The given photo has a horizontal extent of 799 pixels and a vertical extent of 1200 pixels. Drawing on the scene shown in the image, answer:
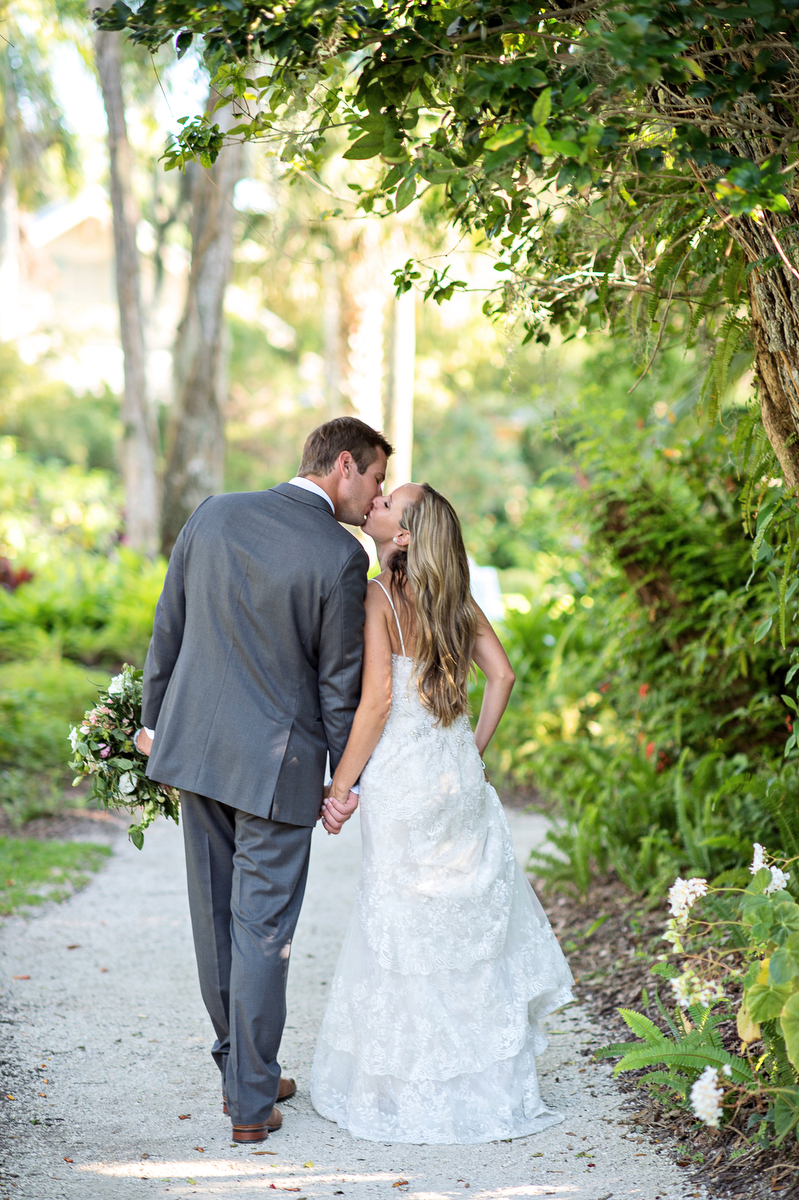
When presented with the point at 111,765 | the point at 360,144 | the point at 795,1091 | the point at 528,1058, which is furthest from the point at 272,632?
the point at 795,1091

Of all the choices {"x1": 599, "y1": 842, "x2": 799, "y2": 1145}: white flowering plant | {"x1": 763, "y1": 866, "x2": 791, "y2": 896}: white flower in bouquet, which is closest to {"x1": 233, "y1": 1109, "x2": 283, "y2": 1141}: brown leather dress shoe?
{"x1": 599, "y1": 842, "x2": 799, "y2": 1145}: white flowering plant

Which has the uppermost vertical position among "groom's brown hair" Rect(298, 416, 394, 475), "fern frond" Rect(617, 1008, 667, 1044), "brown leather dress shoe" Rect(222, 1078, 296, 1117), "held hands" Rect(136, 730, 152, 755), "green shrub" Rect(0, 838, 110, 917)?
"groom's brown hair" Rect(298, 416, 394, 475)

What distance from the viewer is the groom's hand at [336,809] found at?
10.3 ft

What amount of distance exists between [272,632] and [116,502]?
→ 16440 millimetres

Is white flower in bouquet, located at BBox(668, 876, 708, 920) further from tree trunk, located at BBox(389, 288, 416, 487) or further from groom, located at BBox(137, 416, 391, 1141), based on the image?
tree trunk, located at BBox(389, 288, 416, 487)

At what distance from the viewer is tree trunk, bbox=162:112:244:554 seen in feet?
31.2

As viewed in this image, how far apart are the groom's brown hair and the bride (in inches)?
6.8

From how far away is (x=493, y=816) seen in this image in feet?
10.7

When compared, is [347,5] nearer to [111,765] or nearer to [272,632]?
[272,632]

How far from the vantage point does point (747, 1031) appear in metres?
2.40

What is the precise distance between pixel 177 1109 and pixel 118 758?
1142 mm

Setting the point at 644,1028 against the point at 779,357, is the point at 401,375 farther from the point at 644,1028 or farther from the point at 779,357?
the point at 644,1028

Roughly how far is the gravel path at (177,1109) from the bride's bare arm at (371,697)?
103cm

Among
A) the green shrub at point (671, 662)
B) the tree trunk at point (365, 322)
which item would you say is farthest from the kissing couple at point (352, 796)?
the tree trunk at point (365, 322)
